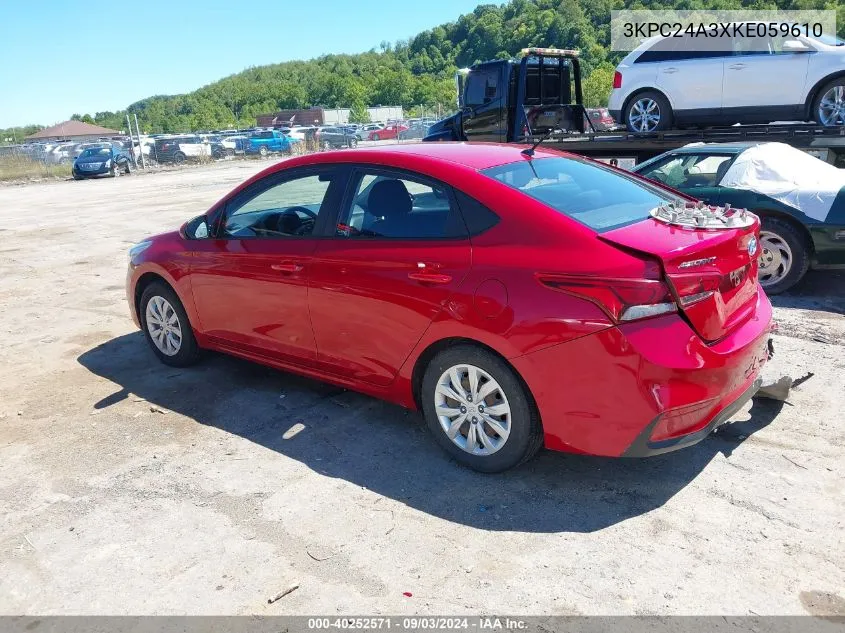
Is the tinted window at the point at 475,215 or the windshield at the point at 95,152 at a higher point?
the windshield at the point at 95,152

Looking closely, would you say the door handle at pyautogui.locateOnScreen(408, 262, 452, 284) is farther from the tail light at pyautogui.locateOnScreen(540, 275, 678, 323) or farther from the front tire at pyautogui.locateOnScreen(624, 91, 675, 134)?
the front tire at pyautogui.locateOnScreen(624, 91, 675, 134)

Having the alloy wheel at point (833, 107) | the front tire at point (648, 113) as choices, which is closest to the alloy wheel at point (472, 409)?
the front tire at point (648, 113)

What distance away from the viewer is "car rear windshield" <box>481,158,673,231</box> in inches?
140

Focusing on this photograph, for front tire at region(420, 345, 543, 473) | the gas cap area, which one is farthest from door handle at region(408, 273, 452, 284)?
front tire at region(420, 345, 543, 473)

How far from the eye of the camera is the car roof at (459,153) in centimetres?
395

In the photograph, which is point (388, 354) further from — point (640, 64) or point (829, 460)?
point (640, 64)

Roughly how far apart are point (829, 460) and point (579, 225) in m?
1.86

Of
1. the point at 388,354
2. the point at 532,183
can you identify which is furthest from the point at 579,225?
the point at 388,354

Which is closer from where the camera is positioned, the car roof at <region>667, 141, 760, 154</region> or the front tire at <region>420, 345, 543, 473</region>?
the front tire at <region>420, 345, 543, 473</region>

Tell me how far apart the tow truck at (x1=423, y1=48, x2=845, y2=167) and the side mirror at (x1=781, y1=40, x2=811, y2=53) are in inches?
48.3

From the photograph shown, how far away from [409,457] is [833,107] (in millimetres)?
8937

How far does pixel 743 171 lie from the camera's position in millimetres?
6887

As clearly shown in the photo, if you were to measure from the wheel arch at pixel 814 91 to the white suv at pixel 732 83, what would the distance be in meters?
0.01

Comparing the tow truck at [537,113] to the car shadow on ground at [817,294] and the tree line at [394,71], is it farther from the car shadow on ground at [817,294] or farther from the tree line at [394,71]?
the tree line at [394,71]
